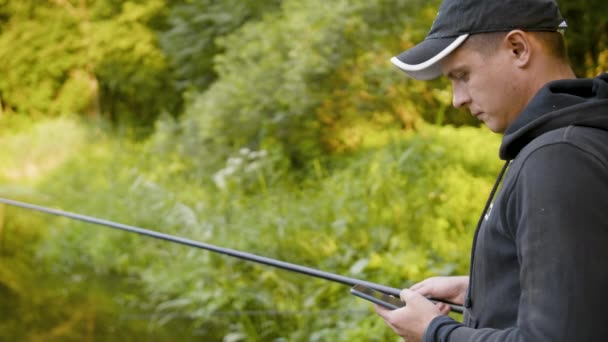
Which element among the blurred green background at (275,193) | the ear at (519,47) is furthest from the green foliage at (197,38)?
the ear at (519,47)

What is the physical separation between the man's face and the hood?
1.8 inches

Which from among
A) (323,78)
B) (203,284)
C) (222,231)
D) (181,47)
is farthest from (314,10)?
(181,47)

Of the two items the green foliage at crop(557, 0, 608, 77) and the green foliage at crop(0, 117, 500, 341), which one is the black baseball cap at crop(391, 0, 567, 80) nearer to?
the green foliage at crop(0, 117, 500, 341)

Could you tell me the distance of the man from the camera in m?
0.87

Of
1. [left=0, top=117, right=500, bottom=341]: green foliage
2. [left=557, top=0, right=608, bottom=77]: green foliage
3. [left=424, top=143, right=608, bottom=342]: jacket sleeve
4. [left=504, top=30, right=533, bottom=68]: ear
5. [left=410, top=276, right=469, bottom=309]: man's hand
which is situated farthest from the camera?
[left=557, top=0, right=608, bottom=77]: green foliage

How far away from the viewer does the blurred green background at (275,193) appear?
14.3ft

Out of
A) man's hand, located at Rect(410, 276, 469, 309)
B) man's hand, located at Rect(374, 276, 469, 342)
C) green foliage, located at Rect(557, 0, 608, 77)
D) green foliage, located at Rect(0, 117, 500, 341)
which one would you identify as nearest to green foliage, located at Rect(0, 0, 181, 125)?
green foliage, located at Rect(0, 117, 500, 341)

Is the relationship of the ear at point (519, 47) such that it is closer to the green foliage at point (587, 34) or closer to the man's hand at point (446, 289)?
the man's hand at point (446, 289)

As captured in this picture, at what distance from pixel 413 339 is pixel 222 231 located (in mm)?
4641

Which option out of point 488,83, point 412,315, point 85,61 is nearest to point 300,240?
point 412,315

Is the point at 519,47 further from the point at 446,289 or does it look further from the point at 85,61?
the point at 85,61

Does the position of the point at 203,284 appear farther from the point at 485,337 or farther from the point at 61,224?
the point at 485,337

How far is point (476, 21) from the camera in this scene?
1.03 m

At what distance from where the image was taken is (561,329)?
2.86 feet
